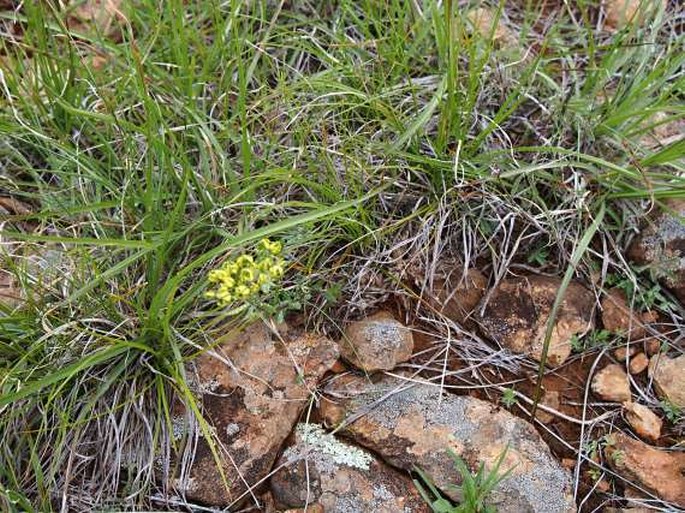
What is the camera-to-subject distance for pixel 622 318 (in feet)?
7.27

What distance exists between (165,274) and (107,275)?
0.66ft

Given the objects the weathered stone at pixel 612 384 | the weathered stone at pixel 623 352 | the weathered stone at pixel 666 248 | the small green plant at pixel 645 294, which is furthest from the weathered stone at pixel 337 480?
the weathered stone at pixel 666 248

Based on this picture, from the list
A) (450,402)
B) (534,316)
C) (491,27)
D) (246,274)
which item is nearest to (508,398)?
(450,402)

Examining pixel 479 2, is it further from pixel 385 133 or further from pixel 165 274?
pixel 165 274

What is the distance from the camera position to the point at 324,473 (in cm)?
198

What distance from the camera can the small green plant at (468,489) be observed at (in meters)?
1.88

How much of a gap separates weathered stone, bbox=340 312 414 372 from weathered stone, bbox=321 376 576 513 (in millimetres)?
53

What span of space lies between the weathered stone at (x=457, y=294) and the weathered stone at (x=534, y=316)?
49 millimetres

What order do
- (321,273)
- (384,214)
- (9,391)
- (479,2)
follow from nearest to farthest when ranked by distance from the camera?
(9,391) < (321,273) < (384,214) < (479,2)

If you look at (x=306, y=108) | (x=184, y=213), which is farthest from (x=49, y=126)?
(x=306, y=108)

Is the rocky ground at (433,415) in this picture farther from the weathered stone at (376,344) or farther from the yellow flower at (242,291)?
the yellow flower at (242,291)

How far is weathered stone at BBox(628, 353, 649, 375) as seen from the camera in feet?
7.11

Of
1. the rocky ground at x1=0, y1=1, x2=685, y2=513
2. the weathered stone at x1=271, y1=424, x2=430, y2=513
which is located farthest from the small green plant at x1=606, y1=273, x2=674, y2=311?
the weathered stone at x1=271, y1=424, x2=430, y2=513

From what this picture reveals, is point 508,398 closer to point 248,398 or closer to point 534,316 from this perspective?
point 534,316
